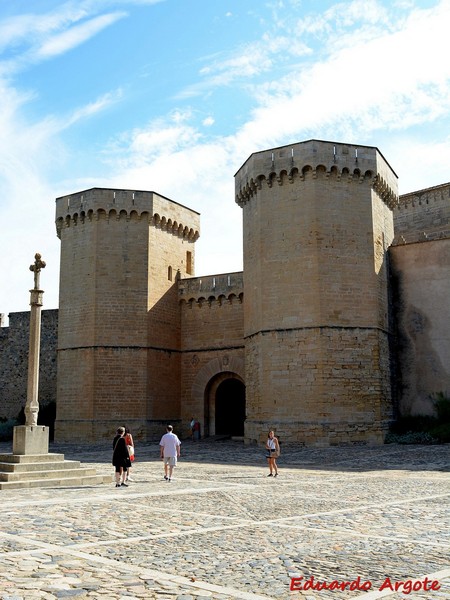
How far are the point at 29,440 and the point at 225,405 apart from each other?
637 inches

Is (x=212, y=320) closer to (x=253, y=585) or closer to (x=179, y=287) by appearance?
(x=179, y=287)

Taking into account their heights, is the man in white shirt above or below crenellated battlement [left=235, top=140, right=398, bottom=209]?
below

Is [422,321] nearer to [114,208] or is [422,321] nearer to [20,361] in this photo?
[114,208]

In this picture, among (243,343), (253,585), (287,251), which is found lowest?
(253,585)

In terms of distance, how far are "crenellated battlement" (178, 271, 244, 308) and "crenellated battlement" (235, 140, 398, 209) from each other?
15.2 feet

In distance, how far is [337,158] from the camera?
2192 cm

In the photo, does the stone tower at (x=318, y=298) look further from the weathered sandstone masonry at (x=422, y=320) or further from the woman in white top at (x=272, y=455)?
the woman in white top at (x=272, y=455)

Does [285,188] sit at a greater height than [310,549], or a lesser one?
greater

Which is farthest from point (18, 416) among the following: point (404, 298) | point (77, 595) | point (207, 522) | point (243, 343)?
point (77, 595)

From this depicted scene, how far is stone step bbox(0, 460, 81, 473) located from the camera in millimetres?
11695

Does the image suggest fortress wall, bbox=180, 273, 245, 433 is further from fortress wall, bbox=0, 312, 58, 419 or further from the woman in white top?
the woman in white top

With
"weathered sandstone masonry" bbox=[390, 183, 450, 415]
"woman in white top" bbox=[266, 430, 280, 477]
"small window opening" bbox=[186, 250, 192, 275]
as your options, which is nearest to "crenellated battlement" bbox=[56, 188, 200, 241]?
"small window opening" bbox=[186, 250, 192, 275]

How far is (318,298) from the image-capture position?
2098 cm

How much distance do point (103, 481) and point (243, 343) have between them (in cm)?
1443
